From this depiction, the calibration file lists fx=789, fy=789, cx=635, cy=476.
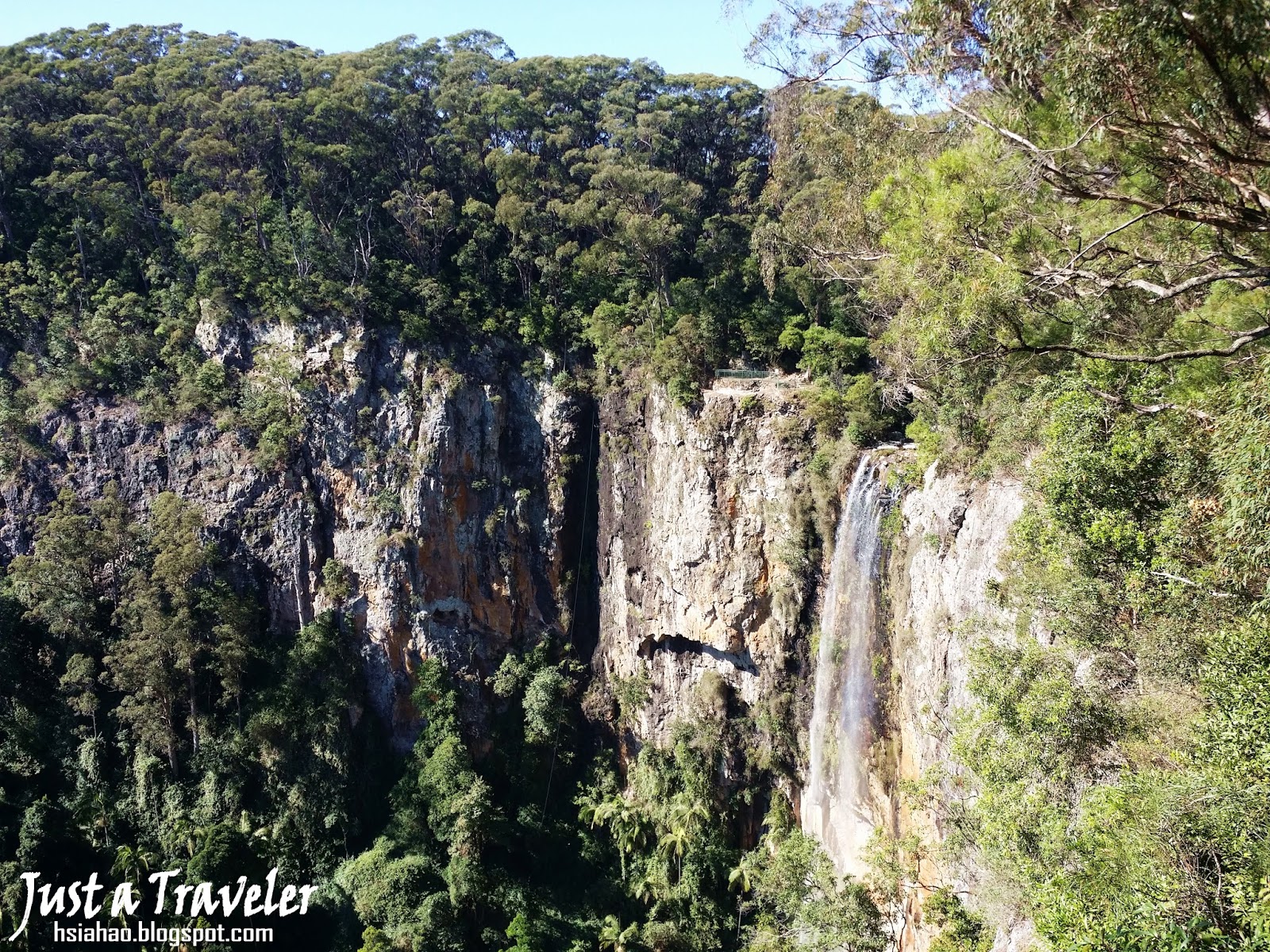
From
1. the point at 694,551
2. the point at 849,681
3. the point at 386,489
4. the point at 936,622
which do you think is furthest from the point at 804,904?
the point at 386,489

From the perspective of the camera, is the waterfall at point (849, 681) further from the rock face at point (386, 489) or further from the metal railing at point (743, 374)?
the rock face at point (386, 489)

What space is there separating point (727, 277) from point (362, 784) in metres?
16.8

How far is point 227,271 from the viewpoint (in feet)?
75.5

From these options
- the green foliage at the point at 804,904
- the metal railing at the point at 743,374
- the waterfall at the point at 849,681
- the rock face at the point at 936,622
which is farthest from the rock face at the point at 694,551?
the rock face at the point at 936,622

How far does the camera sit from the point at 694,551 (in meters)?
19.5

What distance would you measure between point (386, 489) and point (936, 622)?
50.0 ft

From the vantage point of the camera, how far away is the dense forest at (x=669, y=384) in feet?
18.9

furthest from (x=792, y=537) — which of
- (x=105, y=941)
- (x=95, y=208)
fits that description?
(x=95, y=208)

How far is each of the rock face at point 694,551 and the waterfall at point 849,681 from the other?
1.59 m

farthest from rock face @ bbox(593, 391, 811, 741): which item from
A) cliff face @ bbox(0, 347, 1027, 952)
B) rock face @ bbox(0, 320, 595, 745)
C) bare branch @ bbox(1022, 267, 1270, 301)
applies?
bare branch @ bbox(1022, 267, 1270, 301)

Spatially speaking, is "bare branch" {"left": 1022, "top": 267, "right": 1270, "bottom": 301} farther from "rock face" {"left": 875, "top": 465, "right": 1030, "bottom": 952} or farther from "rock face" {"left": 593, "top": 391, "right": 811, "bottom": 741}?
"rock face" {"left": 593, "top": 391, "right": 811, "bottom": 741}

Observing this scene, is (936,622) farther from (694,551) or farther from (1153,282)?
(694,551)

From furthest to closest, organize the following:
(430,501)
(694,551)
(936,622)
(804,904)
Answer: (430,501)
(694,551)
(804,904)
(936,622)

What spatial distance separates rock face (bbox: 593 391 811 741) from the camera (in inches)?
708
